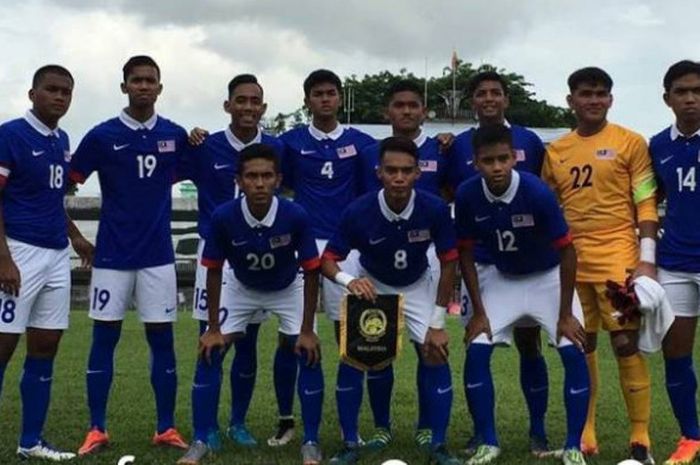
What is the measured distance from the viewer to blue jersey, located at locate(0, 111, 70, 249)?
6.37m

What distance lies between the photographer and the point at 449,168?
719 centimetres

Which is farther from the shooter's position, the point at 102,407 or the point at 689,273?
the point at 102,407

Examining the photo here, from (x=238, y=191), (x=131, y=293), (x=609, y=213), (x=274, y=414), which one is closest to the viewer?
(x=609, y=213)

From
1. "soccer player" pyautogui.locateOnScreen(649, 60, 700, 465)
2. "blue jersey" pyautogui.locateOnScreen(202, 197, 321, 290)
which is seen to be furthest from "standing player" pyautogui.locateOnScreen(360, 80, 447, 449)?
A: "soccer player" pyautogui.locateOnScreen(649, 60, 700, 465)

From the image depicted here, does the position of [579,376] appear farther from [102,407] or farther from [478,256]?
[102,407]

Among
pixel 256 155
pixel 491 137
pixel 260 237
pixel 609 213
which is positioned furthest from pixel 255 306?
pixel 609 213

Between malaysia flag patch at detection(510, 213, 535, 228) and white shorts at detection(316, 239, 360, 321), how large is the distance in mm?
1128

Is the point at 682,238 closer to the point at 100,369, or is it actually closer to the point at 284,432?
the point at 284,432

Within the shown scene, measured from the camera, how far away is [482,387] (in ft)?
20.6

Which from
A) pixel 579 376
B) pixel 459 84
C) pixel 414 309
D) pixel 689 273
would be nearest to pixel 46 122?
pixel 414 309

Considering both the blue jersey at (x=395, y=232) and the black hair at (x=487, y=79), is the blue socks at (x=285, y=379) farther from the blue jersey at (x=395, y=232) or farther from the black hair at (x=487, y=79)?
the black hair at (x=487, y=79)

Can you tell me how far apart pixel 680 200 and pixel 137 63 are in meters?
3.80

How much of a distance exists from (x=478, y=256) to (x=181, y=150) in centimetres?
230

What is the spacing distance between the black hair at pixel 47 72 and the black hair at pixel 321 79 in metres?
1.69
